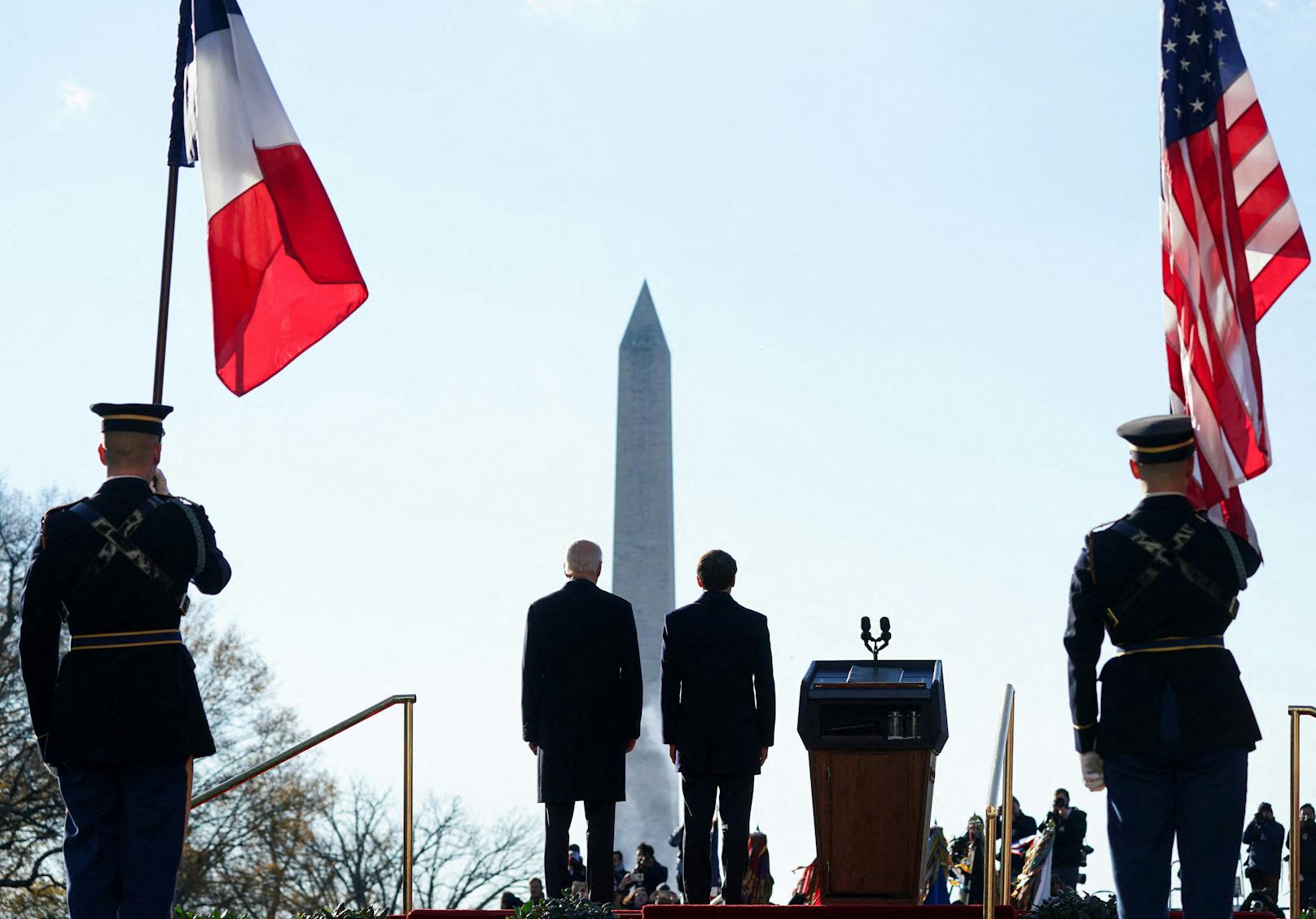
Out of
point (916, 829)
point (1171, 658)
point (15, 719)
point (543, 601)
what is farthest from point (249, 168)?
point (15, 719)

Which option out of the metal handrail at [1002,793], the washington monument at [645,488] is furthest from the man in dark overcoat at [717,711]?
→ the washington monument at [645,488]

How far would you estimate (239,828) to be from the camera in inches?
1554

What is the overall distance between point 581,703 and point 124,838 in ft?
10.6

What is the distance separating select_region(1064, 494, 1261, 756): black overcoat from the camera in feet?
24.0

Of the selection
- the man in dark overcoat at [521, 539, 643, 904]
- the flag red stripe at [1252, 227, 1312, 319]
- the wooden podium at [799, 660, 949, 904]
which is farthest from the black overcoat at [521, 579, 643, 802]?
the flag red stripe at [1252, 227, 1312, 319]

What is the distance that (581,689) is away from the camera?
10.4 m

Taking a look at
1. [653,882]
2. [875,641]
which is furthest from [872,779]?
[653,882]

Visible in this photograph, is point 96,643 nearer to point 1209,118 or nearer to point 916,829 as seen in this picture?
point 916,829

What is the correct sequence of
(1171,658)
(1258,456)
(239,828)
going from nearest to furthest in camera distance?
(1171,658) < (1258,456) < (239,828)

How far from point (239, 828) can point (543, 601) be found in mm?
30299

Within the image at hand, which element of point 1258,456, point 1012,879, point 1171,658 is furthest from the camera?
point 1012,879

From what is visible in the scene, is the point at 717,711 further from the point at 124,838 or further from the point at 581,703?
the point at 124,838

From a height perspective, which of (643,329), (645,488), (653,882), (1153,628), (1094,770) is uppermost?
(643,329)

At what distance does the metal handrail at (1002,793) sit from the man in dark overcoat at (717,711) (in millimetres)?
2101
